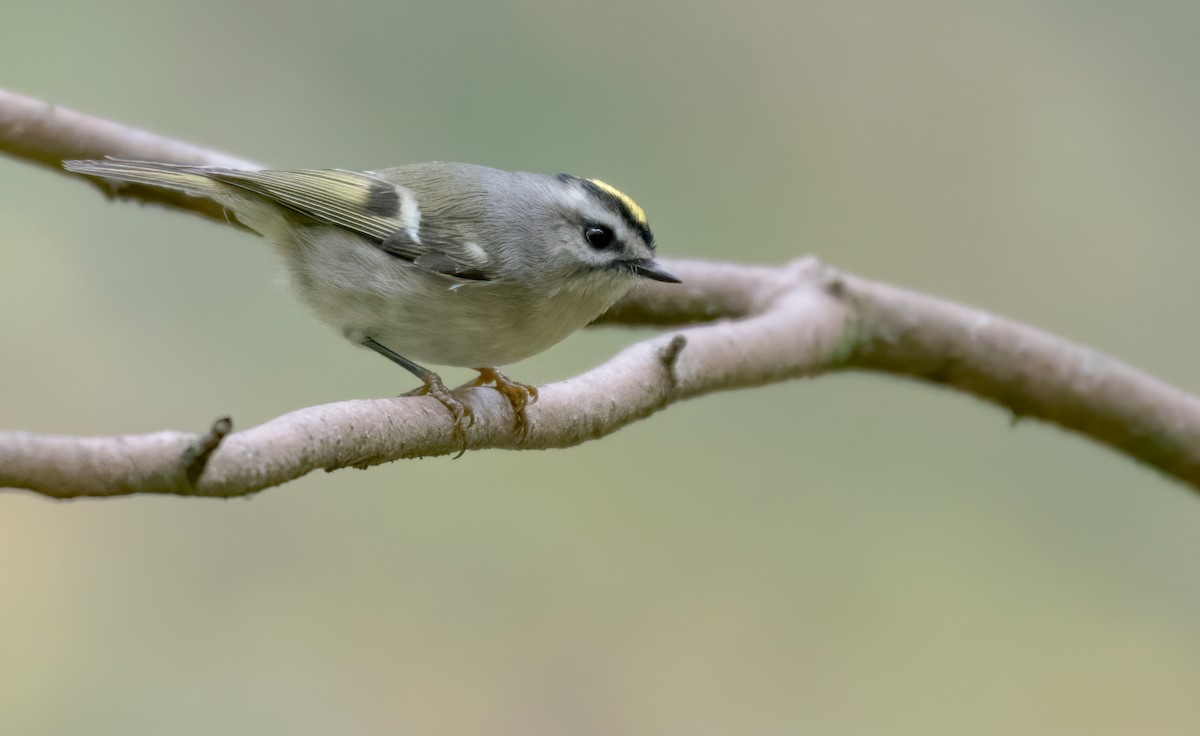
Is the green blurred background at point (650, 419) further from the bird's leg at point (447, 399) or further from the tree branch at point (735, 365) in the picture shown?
the bird's leg at point (447, 399)

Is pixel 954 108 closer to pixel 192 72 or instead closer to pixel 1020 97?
pixel 1020 97

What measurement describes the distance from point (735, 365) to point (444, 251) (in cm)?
76

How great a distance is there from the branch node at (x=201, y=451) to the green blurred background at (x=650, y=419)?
237cm

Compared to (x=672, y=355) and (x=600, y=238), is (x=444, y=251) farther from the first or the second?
(x=672, y=355)

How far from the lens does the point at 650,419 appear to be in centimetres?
428

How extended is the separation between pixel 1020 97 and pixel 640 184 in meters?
1.78

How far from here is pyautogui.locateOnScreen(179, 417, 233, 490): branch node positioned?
45.0 inches

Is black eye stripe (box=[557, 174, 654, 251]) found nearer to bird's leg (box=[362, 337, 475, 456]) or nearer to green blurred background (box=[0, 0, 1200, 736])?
bird's leg (box=[362, 337, 475, 456])

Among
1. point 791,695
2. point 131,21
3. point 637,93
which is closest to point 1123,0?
point 637,93

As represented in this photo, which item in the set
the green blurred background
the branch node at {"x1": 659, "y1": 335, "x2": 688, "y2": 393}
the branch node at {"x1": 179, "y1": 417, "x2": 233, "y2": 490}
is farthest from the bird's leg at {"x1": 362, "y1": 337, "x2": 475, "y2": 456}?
the green blurred background

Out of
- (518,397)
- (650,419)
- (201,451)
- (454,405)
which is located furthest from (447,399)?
(650,419)

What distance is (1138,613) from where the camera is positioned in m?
4.27

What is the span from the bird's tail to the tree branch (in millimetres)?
491

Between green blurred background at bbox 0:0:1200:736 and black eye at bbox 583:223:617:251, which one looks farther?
green blurred background at bbox 0:0:1200:736
